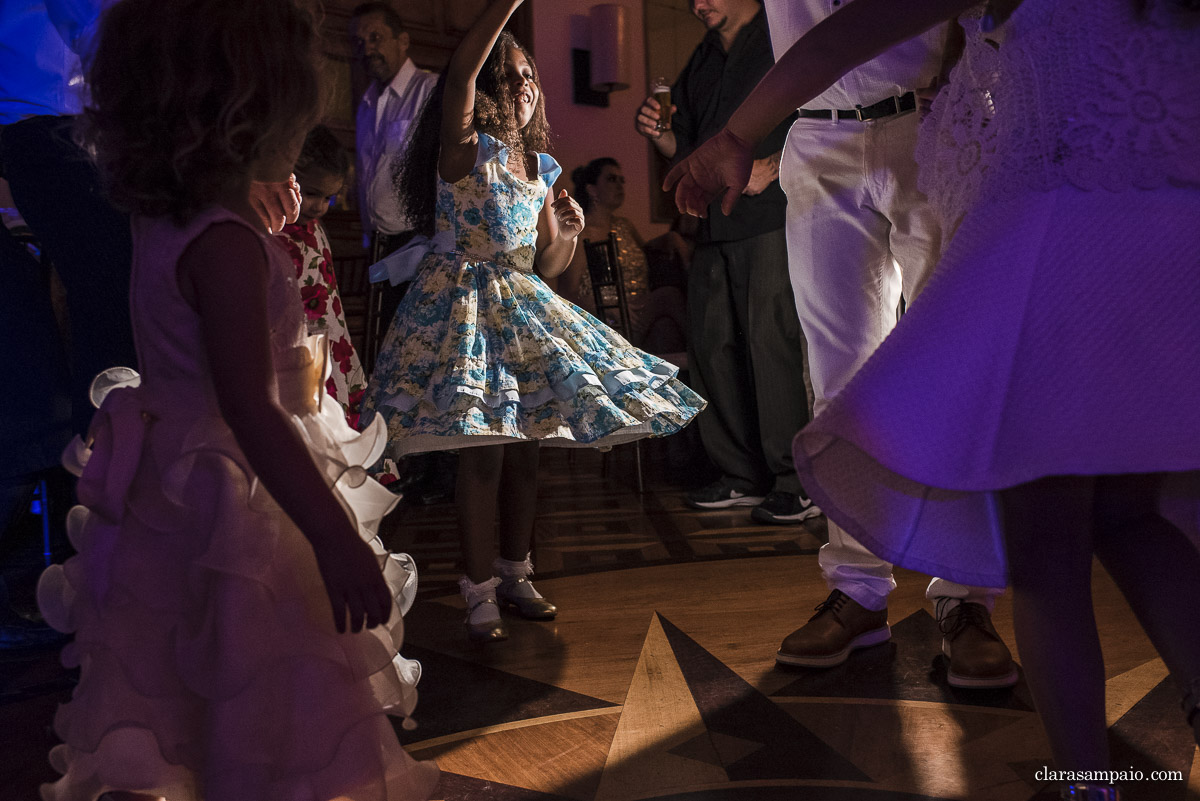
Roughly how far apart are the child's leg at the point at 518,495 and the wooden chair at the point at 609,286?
63.0 inches

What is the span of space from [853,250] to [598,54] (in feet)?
15.5

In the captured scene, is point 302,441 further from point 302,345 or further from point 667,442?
point 667,442

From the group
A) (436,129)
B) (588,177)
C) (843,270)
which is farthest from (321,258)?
(588,177)

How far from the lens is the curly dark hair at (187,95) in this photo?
0.82m

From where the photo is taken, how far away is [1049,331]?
0.77m

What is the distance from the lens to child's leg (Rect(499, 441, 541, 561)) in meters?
1.85

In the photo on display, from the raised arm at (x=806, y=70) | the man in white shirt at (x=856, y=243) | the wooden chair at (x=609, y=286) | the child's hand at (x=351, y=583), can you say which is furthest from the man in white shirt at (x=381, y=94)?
the child's hand at (x=351, y=583)

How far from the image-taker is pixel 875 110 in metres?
1.48

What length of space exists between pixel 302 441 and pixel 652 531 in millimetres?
2001

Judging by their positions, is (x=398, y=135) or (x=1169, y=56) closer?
(x=1169, y=56)

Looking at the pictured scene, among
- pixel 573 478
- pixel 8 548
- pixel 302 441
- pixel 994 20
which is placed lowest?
pixel 573 478

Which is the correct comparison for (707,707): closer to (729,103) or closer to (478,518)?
(478,518)

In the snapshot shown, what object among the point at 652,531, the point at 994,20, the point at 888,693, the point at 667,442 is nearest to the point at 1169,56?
the point at 994,20

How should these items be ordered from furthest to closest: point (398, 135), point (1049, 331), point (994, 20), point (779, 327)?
point (398, 135), point (779, 327), point (994, 20), point (1049, 331)
